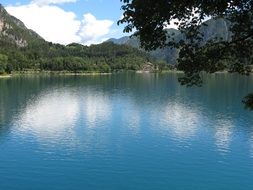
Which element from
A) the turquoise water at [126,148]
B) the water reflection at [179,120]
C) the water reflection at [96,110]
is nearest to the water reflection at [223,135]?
the turquoise water at [126,148]

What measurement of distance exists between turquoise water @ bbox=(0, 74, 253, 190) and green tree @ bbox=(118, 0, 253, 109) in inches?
1000

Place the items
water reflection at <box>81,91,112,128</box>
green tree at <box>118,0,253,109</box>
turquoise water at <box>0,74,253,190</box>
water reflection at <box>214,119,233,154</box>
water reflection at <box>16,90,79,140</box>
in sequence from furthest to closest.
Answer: water reflection at <box>81,91,112,128</box> < water reflection at <box>16,90,79,140</box> < water reflection at <box>214,119,233,154</box> < turquoise water at <box>0,74,253,190</box> < green tree at <box>118,0,253,109</box>

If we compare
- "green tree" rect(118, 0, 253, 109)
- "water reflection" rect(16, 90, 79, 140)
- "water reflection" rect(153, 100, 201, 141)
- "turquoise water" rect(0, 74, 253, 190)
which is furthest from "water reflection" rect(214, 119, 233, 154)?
"green tree" rect(118, 0, 253, 109)

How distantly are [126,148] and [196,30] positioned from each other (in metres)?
40.5

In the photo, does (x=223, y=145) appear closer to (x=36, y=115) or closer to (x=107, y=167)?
(x=107, y=167)

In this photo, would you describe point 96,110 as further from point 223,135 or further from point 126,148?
point 126,148

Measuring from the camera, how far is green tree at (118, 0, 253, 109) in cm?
1434

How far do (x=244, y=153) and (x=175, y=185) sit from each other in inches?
664

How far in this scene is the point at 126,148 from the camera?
183 feet

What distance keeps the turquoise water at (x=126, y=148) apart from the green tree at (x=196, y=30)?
2540 cm

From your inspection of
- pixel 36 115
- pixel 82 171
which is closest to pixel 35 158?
pixel 82 171

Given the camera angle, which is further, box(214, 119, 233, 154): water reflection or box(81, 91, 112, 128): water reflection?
box(81, 91, 112, 128): water reflection

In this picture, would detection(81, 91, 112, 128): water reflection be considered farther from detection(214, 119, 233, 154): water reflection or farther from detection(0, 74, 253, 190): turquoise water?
detection(214, 119, 233, 154): water reflection

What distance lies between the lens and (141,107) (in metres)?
101
